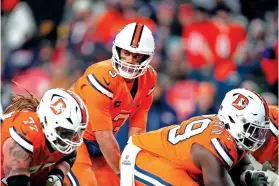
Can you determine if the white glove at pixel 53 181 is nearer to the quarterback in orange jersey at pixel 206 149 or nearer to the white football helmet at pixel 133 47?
the quarterback in orange jersey at pixel 206 149

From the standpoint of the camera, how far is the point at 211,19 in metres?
12.3

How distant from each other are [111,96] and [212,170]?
132 cm

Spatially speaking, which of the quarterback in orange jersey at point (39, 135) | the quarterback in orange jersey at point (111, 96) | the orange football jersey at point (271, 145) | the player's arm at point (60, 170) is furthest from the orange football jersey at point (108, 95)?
the orange football jersey at point (271, 145)

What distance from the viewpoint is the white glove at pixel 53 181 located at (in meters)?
6.36

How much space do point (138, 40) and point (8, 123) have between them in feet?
4.80

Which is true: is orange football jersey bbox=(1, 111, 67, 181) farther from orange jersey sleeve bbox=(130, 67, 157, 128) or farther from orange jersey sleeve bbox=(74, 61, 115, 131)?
orange jersey sleeve bbox=(130, 67, 157, 128)

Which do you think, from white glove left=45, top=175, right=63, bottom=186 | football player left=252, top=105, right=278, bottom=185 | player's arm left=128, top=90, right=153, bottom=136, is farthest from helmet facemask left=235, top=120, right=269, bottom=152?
player's arm left=128, top=90, right=153, bottom=136

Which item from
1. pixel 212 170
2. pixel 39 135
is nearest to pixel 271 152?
pixel 212 170

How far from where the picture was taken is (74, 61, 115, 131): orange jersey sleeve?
695 cm

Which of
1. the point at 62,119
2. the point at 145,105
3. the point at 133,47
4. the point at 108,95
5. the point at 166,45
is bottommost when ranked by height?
the point at 166,45

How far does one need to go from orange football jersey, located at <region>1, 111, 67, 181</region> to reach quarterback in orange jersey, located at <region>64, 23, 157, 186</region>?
0.77m

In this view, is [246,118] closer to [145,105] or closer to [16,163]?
[145,105]

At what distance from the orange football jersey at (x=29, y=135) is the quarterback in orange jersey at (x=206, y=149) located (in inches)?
27.5

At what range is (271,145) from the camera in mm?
7074
